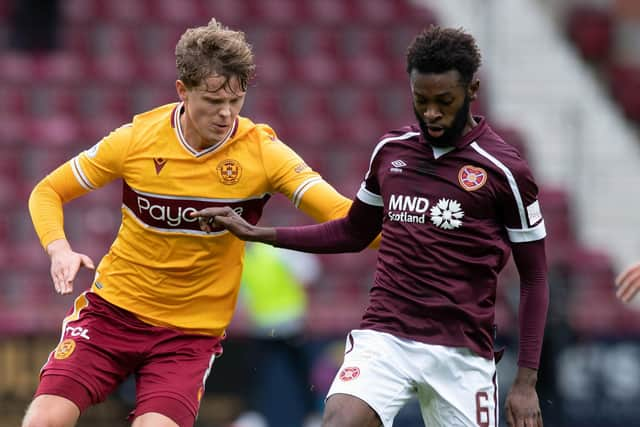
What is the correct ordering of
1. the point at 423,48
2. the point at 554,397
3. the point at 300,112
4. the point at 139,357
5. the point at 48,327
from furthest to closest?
the point at 300,112
the point at 554,397
the point at 48,327
the point at 139,357
the point at 423,48

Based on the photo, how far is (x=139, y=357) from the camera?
18.5 ft

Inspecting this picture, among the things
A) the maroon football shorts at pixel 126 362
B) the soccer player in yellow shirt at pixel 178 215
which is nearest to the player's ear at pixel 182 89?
the soccer player in yellow shirt at pixel 178 215

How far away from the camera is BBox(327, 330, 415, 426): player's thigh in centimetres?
514

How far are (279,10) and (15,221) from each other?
400cm

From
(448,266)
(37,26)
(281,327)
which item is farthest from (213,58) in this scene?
(37,26)

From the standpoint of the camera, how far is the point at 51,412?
17.4 feet

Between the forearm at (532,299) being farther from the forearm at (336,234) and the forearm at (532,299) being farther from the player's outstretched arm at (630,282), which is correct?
the forearm at (336,234)

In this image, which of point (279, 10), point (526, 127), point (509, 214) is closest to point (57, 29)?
point (279, 10)

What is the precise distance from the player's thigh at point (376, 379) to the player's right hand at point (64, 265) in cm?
115

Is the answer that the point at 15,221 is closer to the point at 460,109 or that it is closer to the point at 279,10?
the point at 279,10

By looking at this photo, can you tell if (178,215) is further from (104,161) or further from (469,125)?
(469,125)

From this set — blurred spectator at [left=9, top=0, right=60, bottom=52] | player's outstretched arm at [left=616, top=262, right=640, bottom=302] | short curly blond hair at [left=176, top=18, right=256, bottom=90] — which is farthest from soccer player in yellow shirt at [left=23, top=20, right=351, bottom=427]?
blurred spectator at [left=9, top=0, right=60, bottom=52]

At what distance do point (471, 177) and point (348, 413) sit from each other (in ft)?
3.45

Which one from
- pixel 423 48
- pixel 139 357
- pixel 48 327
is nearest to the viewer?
pixel 423 48
